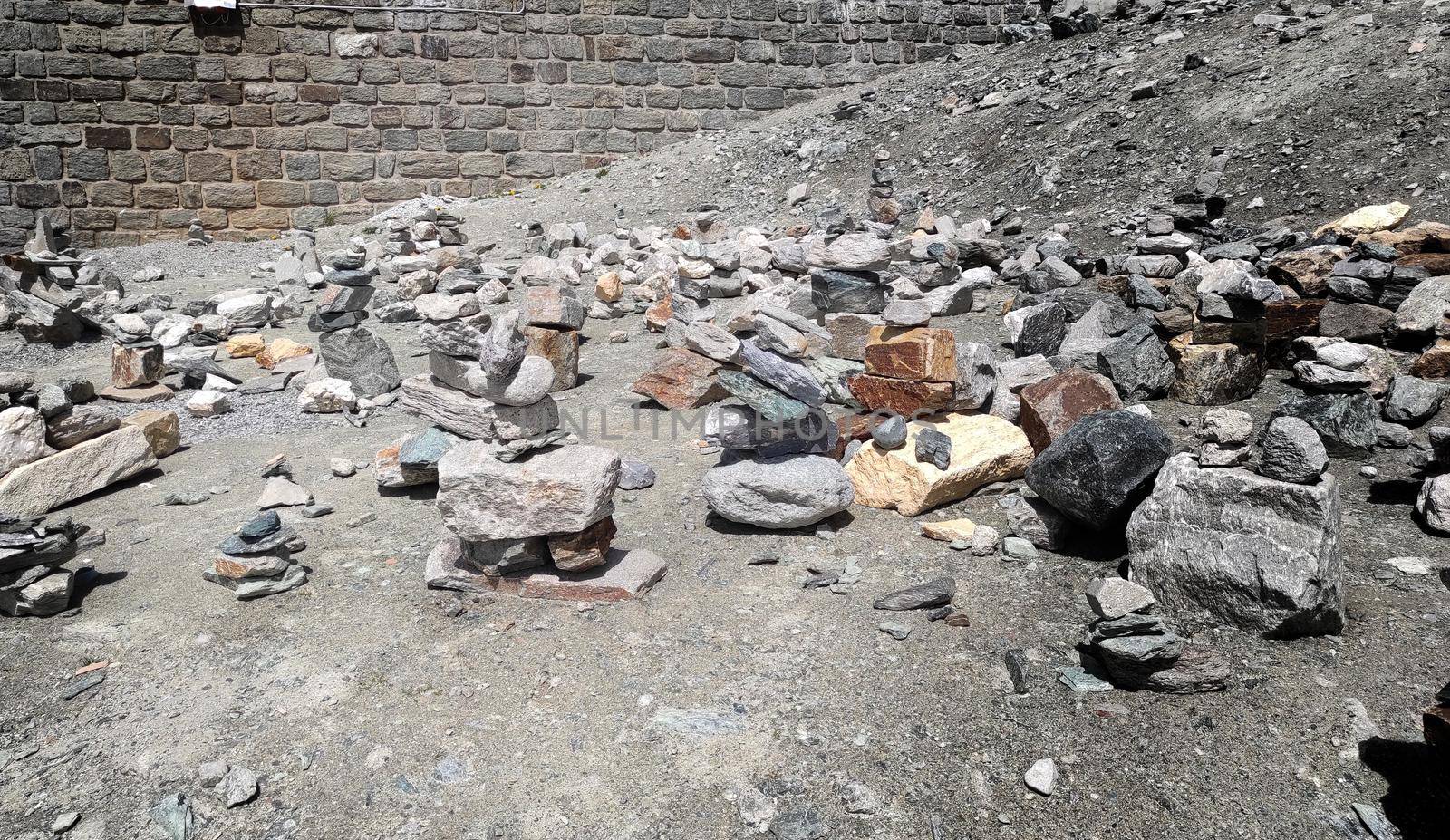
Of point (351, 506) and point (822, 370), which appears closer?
point (351, 506)

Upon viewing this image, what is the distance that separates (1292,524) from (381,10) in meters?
11.9

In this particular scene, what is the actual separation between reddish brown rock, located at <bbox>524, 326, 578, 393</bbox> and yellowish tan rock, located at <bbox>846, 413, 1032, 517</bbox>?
90.1 inches

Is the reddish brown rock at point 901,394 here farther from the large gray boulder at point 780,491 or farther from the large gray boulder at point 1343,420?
the large gray boulder at point 1343,420

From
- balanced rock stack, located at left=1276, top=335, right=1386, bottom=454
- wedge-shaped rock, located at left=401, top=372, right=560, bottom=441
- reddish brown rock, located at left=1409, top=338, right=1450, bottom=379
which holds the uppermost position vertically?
reddish brown rock, located at left=1409, top=338, right=1450, bottom=379

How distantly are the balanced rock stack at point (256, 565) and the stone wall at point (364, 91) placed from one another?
31.2 feet

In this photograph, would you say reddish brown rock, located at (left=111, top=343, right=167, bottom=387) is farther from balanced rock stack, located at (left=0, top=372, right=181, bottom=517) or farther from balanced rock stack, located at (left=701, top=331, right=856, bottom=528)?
balanced rock stack, located at (left=701, top=331, right=856, bottom=528)

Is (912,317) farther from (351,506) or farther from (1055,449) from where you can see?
(351,506)

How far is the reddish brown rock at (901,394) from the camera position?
422 centimetres

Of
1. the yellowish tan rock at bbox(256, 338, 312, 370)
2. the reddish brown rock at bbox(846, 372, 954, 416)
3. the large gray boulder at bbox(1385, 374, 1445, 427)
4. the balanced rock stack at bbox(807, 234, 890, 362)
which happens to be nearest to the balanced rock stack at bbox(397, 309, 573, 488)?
the reddish brown rock at bbox(846, 372, 954, 416)

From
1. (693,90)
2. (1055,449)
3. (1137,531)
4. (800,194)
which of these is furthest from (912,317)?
(693,90)

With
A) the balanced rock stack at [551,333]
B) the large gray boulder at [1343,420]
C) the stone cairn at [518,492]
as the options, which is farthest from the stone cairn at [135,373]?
the large gray boulder at [1343,420]

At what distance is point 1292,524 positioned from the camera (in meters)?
2.79

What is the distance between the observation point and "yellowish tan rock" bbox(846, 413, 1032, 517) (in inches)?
150

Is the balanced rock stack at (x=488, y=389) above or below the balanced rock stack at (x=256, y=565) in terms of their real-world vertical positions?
above
